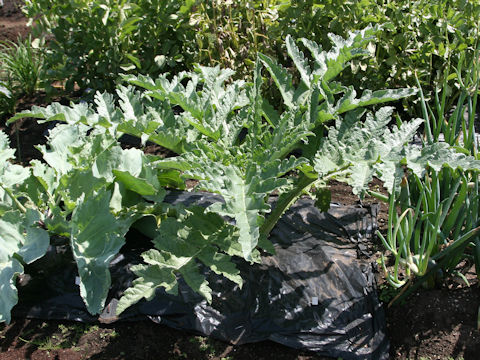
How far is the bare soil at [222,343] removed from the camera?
220 centimetres

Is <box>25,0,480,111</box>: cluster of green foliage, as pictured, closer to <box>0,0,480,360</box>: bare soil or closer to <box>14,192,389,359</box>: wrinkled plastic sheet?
<box>14,192,389,359</box>: wrinkled plastic sheet

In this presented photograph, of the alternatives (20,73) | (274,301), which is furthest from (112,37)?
(274,301)

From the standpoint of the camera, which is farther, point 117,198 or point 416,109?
point 416,109

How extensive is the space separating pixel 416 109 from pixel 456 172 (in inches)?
58.7

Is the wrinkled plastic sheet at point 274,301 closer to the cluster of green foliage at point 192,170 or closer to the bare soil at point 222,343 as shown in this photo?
the bare soil at point 222,343

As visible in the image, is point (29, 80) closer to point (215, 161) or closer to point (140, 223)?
point (140, 223)

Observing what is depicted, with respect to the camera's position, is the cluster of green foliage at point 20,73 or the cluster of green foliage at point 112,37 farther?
the cluster of green foliage at point 20,73

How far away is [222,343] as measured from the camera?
226 centimetres

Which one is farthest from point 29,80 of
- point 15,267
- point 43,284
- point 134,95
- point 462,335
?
point 462,335

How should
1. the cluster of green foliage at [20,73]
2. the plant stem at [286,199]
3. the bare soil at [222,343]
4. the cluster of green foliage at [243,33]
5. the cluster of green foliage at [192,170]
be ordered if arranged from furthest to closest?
the cluster of green foliage at [20,73] → the cluster of green foliage at [243,33] → the plant stem at [286,199] → the bare soil at [222,343] → the cluster of green foliage at [192,170]

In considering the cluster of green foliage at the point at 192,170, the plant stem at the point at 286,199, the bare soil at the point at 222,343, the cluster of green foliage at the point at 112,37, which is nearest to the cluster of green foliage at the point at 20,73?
the cluster of green foliage at the point at 112,37

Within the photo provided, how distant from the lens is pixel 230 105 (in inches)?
97.6

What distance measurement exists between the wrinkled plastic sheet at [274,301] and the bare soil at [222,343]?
1.9 inches

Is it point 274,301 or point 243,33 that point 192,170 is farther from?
point 243,33
